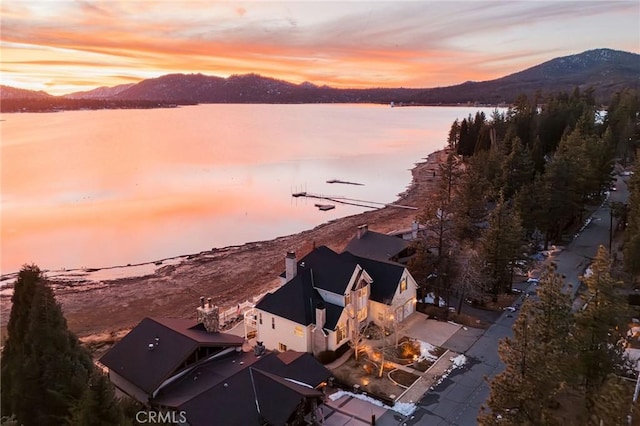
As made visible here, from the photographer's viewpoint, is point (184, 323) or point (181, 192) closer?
point (184, 323)

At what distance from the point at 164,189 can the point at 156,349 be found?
5953 centimetres

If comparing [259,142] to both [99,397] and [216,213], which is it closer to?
[216,213]

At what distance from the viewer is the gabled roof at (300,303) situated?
24734 millimetres

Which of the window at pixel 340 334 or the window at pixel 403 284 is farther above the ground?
the window at pixel 403 284

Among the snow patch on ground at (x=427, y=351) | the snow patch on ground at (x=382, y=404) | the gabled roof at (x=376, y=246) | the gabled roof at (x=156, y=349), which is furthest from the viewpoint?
the gabled roof at (x=376, y=246)

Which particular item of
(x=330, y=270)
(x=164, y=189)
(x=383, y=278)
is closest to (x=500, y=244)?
(x=383, y=278)

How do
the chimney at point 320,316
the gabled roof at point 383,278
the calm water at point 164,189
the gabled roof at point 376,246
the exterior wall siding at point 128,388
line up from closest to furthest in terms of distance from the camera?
the exterior wall siding at point 128,388 → the chimney at point 320,316 → the gabled roof at point 383,278 → the gabled roof at point 376,246 → the calm water at point 164,189

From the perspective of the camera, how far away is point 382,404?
20.7m

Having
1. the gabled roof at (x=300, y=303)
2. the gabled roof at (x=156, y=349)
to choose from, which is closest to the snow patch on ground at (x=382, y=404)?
the gabled roof at (x=300, y=303)

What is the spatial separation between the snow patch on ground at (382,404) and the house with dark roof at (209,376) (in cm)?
152

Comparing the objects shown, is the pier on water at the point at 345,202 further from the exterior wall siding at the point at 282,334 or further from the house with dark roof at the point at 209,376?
the house with dark roof at the point at 209,376

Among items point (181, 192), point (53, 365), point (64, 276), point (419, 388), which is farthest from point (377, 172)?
point (53, 365)

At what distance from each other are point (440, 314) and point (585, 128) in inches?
1667

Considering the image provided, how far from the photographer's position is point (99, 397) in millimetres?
11953
